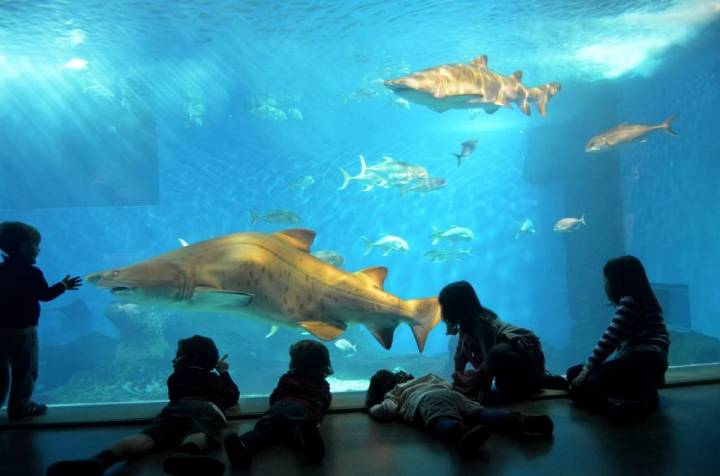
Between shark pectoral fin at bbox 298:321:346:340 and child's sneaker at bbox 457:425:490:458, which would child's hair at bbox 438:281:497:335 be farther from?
child's sneaker at bbox 457:425:490:458

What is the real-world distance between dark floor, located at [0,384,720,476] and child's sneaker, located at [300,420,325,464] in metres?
0.05

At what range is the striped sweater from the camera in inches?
119

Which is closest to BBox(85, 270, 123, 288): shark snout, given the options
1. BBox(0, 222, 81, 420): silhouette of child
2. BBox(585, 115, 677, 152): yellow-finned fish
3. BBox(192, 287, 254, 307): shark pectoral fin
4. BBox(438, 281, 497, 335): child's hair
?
BBox(192, 287, 254, 307): shark pectoral fin

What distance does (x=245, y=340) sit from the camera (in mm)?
17922

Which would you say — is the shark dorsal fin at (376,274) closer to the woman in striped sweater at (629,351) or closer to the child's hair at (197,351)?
the child's hair at (197,351)

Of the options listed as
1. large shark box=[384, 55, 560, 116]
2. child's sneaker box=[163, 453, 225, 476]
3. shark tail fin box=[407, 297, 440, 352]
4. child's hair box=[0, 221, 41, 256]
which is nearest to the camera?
child's sneaker box=[163, 453, 225, 476]

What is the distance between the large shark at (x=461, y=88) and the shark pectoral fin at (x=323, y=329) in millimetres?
2314

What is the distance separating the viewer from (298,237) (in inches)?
147

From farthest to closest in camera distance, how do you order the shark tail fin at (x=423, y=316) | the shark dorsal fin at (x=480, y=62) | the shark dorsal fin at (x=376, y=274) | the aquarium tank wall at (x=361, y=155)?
the aquarium tank wall at (x=361, y=155)
the shark dorsal fin at (x=480, y=62)
the shark dorsal fin at (x=376, y=274)
the shark tail fin at (x=423, y=316)

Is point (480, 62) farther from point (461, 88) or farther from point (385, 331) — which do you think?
point (385, 331)

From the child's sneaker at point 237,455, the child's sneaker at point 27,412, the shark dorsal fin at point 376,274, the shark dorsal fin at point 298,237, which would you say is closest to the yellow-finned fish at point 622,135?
the shark dorsal fin at point 376,274

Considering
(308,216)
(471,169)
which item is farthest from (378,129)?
(471,169)

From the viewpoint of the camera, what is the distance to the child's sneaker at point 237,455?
214 centimetres

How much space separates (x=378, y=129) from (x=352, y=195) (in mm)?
5258
